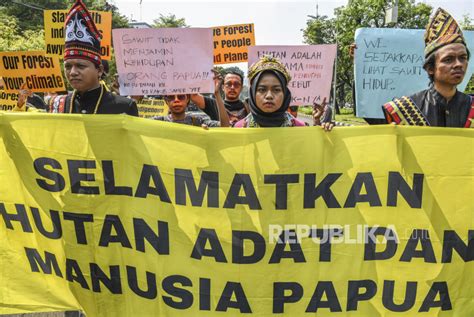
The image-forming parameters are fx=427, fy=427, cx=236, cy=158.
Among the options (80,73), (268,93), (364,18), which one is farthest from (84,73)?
(364,18)

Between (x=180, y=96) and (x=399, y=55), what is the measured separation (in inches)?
84.1

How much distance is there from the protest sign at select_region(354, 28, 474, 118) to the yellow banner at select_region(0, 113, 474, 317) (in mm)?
1352

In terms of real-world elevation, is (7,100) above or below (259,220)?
above

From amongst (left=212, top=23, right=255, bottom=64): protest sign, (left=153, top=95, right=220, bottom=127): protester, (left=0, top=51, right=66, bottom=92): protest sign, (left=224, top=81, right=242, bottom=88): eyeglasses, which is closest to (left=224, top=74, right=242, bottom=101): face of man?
(left=224, top=81, right=242, bottom=88): eyeglasses

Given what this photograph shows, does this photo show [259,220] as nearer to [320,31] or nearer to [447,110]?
[447,110]

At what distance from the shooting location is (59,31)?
540cm

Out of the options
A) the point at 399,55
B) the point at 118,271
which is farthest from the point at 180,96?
→ the point at 399,55

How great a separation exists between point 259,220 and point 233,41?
418 cm

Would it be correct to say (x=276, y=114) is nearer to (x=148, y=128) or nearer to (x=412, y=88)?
(x=148, y=128)

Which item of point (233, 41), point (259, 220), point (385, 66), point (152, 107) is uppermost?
point (233, 41)

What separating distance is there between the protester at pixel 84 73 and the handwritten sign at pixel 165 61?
0.62 meters

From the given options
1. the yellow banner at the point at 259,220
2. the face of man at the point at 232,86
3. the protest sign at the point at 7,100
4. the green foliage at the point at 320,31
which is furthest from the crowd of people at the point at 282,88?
the green foliage at the point at 320,31

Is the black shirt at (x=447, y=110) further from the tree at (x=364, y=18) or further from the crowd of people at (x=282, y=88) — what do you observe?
the tree at (x=364, y=18)

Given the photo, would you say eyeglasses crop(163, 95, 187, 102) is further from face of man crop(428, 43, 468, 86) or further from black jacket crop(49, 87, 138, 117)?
face of man crop(428, 43, 468, 86)
